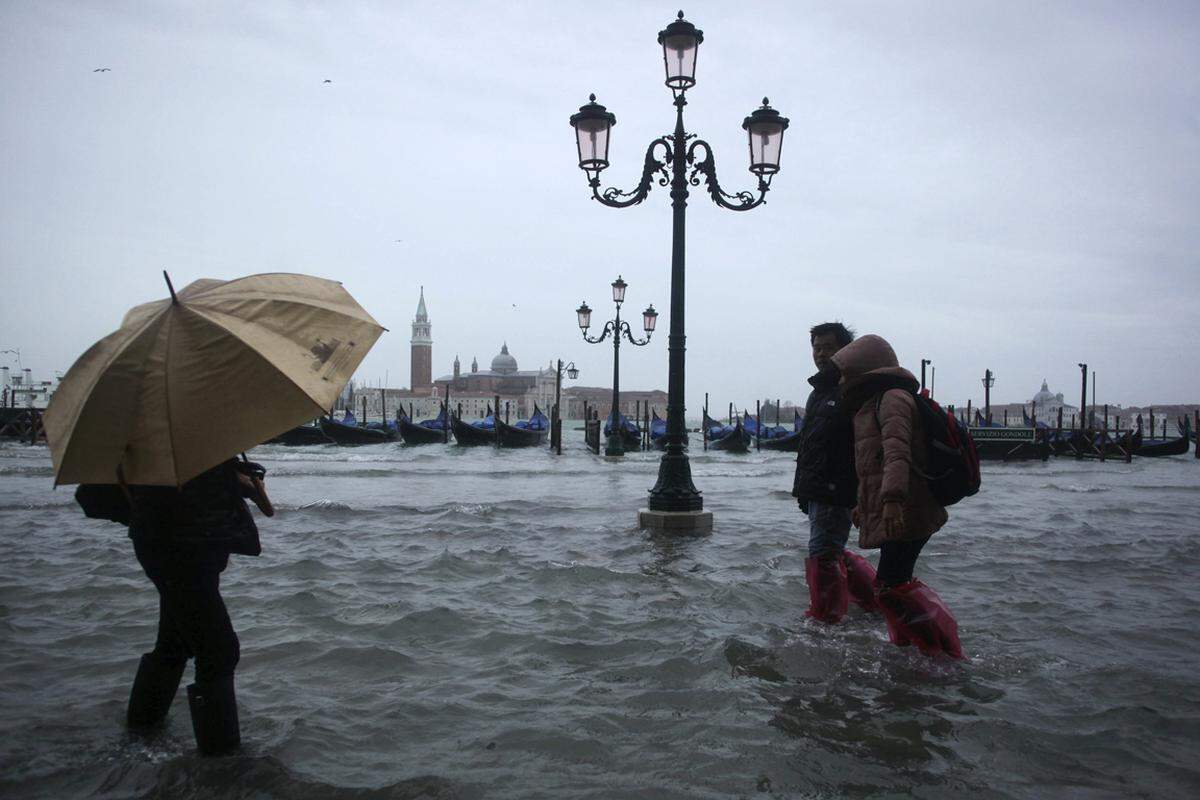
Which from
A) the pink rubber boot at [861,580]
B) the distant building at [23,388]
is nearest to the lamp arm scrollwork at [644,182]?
the pink rubber boot at [861,580]

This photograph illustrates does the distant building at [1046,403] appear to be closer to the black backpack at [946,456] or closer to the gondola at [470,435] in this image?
the gondola at [470,435]

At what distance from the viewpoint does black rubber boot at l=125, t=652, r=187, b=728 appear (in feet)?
8.43

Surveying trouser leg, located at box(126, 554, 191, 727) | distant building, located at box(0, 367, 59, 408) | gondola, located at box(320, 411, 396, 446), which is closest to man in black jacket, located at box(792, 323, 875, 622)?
trouser leg, located at box(126, 554, 191, 727)

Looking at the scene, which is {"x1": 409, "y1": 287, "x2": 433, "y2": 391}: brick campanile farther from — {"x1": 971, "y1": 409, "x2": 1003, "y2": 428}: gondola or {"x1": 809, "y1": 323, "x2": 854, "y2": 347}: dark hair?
{"x1": 809, "y1": 323, "x2": 854, "y2": 347}: dark hair

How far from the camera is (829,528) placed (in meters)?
3.88

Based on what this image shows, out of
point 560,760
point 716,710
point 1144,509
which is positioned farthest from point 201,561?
point 1144,509

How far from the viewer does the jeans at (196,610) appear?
2320 mm

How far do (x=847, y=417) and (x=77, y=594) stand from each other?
4.09m

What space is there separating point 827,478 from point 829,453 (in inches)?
4.3

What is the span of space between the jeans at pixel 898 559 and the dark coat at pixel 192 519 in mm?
2259

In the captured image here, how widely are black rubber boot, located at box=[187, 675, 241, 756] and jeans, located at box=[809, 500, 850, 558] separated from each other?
2.45 metres

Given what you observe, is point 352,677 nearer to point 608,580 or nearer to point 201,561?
point 201,561

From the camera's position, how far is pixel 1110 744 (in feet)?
8.64

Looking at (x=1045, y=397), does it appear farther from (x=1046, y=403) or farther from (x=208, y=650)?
(x=208, y=650)
